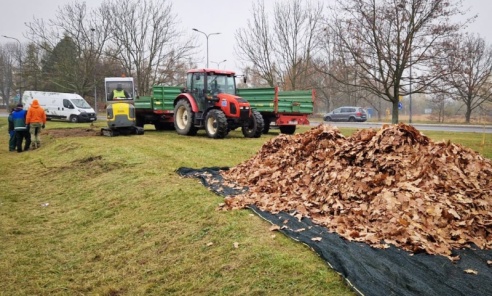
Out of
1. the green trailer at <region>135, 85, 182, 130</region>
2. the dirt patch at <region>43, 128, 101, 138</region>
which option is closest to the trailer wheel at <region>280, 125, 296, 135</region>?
the green trailer at <region>135, 85, 182, 130</region>

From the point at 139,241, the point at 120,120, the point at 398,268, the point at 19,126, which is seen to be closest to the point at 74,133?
the point at 19,126

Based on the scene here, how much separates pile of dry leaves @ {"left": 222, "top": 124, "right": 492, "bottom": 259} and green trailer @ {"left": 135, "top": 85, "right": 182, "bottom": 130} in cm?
1103

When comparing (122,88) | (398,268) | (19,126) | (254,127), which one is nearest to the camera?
(398,268)

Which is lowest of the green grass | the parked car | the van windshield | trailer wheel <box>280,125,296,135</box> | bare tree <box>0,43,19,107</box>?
the green grass

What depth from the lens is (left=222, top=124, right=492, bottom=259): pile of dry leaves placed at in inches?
193

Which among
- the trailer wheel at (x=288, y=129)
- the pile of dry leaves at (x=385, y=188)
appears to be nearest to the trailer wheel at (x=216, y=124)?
the trailer wheel at (x=288, y=129)

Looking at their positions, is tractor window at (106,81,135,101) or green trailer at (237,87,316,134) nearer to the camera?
green trailer at (237,87,316,134)

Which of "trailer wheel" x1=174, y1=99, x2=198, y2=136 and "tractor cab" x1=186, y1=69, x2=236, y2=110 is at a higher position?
"tractor cab" x1=186, y1=69, x2=236, y2=110

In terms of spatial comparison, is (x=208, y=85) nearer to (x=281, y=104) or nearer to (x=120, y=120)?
(x=281, y=104)

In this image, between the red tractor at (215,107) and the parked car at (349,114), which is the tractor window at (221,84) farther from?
the parked car at (349,114)

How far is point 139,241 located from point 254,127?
10.3 m

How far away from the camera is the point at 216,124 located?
50.3 ft

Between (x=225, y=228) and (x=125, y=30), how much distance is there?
31625 millimetres

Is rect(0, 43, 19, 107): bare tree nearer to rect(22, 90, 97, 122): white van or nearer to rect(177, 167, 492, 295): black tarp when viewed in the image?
rect(22, 90, 97, 122): white van
